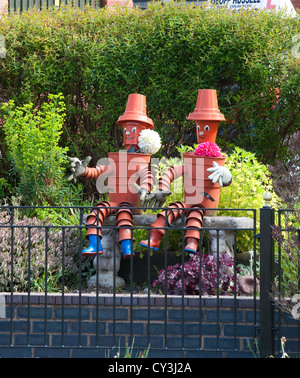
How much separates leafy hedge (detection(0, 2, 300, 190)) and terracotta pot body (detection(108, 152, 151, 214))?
1.55 meters

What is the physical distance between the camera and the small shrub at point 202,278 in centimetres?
479

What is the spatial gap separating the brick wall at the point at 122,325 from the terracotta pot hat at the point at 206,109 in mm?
1864

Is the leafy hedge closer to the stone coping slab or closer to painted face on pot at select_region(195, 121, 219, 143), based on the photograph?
painted face on pot at select_region(195, 121, 219, 143)

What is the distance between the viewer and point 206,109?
225 inches

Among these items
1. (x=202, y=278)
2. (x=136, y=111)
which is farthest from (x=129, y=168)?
(x=202, y=278)

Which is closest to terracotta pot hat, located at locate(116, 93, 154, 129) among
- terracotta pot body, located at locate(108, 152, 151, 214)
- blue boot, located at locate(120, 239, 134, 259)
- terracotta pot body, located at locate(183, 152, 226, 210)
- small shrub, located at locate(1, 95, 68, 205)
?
terracotta pot body, located at locate(108, 152, 151, 214)

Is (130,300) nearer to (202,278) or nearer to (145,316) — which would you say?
(145,316)

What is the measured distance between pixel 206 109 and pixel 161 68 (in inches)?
53.8

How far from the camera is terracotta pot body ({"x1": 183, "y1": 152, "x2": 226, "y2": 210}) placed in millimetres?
5324

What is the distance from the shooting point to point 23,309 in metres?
4.66

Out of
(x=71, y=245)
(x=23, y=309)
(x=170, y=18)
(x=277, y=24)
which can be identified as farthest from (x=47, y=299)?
(x=277, y=24)

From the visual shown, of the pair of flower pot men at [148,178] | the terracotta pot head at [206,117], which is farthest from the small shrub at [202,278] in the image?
the terracotta pot head at [206,117]
